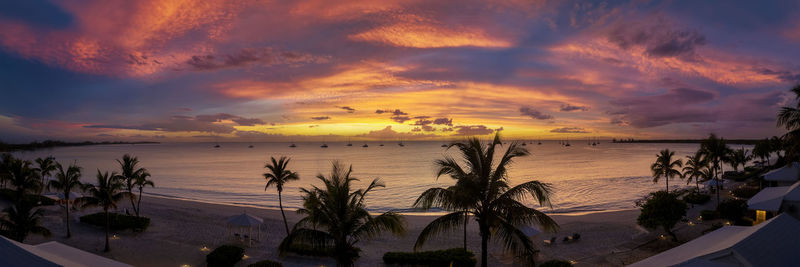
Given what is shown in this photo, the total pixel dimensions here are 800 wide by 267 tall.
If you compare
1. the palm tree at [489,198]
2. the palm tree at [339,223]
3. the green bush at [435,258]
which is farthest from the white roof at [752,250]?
the palm tree at [339,223]

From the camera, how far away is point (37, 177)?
24.3 m

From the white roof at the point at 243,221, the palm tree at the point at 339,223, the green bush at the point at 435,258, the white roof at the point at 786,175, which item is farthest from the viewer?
the white roof at the point at 786,175

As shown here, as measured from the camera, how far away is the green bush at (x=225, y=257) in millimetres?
15609

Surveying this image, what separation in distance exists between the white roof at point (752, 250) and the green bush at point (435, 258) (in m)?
6.96

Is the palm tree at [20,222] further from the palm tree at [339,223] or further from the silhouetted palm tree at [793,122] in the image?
the silhouetted palm tree at [793,122]

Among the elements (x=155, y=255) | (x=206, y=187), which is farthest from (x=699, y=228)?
(x=206, y=187)

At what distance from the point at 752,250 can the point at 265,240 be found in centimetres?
2272

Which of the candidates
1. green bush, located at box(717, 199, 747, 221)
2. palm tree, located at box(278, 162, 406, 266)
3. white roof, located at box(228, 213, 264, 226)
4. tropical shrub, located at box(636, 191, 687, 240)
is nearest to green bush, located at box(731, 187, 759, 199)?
green bush, located at box(717, 199, 747, 221)

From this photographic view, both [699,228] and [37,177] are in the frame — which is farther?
[37,177]

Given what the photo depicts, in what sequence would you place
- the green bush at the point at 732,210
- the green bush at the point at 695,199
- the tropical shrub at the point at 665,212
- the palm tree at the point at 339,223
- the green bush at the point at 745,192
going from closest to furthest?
the palm tree at the point at 339,223 → the tropical shrub at the point at 665,212 → the green bush at the point at 732,210 → the green bush at the point at 745,192 → the green bush at the point at 695,199

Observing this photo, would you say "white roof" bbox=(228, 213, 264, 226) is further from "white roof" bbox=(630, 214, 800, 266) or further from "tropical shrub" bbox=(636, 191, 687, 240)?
"tropical shrub" bbox=(636, 191, 687, 240)

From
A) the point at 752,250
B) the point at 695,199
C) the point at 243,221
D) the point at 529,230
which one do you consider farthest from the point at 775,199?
the point at 243,221

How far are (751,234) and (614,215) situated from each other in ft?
72.9

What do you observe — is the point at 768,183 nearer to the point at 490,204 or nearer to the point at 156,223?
the point at 490,204
